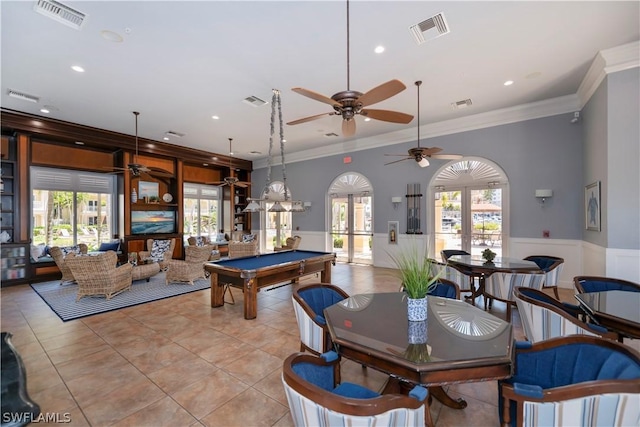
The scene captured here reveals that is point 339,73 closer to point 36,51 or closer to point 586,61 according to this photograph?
point 586,61

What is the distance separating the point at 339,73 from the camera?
173 inches

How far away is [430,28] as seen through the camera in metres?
3.38

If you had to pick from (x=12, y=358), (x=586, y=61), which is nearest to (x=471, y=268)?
(x=586, y=61)

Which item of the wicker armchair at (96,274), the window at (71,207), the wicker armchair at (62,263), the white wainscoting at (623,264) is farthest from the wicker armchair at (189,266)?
the white wainscoting at (623,264)

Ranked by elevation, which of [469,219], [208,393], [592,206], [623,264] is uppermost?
[592,206]

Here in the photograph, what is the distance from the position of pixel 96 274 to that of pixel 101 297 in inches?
21.5

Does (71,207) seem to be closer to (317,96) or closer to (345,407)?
(317,96)

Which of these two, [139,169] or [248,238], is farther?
[248,238]

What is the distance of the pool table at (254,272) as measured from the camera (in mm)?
4176

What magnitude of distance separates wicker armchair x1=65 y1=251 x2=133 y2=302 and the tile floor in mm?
650

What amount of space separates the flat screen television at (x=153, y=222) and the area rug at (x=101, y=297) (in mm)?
2375

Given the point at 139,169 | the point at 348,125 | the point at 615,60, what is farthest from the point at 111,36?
the point at 615,60

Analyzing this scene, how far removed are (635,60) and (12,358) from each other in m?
7.09

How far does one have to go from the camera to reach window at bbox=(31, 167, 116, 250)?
23.1 feet
